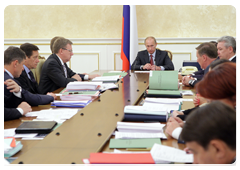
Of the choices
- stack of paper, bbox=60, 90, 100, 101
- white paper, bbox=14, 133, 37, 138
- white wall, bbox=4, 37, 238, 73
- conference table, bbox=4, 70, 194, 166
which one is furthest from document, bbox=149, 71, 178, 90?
white wall, bbox=4, 37, 238, 73

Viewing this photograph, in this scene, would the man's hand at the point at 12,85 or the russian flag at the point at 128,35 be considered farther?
the russian flag at the point at 128,35

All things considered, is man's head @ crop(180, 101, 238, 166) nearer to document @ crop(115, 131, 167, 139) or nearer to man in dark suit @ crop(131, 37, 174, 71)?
document @ crop(115, 131, 167, 139)

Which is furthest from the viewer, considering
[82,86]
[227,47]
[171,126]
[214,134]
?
[227,47]

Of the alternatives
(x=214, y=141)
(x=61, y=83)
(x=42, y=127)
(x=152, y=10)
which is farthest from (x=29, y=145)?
(x=152, y=10)

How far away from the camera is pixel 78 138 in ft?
5.32

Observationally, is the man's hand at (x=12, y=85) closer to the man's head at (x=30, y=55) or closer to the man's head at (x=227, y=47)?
the man's head at (x=30, y=55)

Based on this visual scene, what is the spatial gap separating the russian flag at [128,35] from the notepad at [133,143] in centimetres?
442

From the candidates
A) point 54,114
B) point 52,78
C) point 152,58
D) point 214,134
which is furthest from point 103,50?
point 214,134

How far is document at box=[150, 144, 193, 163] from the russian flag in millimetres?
4585

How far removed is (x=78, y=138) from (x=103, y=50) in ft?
16.5

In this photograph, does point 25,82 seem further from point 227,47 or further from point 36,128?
point 227,47

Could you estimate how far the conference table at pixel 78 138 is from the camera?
1.36 meters

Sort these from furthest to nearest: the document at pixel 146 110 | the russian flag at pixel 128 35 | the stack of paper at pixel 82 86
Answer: the russian flag at pixel 128 35
the stack of paper at pixel 82 86
the document at pixel 146 110

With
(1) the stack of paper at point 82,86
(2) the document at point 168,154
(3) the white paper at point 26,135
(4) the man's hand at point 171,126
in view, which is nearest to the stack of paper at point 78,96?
(1) the stack of paper at point 82,86
